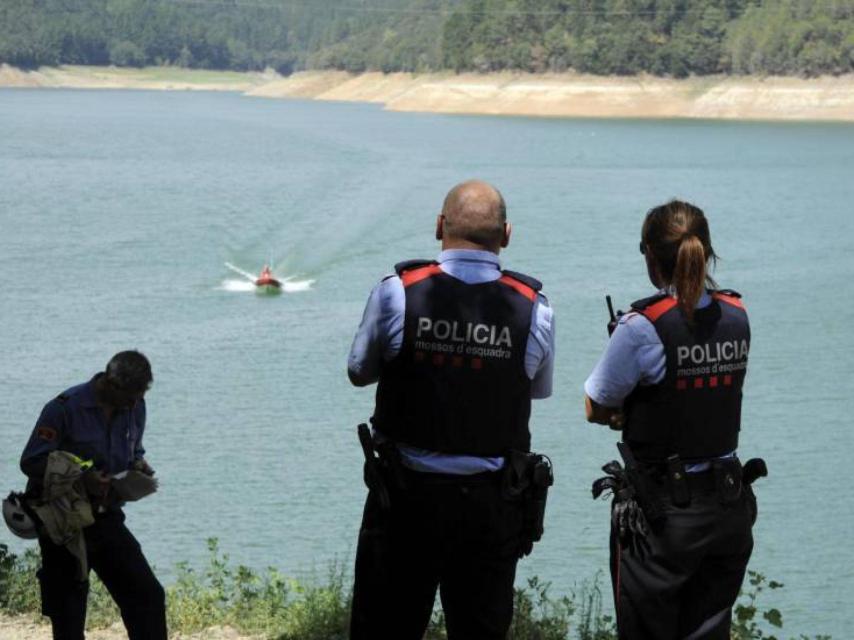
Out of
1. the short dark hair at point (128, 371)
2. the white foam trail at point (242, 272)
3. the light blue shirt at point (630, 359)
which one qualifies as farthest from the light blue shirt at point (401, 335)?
the white foam trail at point (242, 272)

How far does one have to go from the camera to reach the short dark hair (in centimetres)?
532

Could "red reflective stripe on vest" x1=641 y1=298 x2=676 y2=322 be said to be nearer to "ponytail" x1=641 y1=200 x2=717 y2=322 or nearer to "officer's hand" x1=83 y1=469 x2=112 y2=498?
"ponytail" x1=641 y1=200 x2=717 y2=322

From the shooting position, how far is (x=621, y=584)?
15.9 feet

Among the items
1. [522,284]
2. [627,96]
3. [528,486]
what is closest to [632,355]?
[522,284]

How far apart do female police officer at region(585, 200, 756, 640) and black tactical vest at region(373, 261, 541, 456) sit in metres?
0.29

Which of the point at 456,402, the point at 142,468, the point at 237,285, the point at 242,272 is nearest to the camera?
the point at 456,402

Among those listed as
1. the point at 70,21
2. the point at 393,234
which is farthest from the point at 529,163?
the point at 70,21

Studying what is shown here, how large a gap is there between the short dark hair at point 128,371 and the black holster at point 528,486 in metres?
1.40

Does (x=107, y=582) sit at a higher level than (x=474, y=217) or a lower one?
lower

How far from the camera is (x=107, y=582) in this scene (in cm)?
567

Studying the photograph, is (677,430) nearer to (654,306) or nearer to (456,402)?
(654,306)

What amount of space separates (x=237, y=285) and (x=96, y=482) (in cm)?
2750

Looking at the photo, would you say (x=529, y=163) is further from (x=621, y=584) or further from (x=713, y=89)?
(x=621, y=584)

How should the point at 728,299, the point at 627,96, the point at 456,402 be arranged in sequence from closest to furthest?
the point at 456,402 < the point at 728,299 < the point at 627,96
